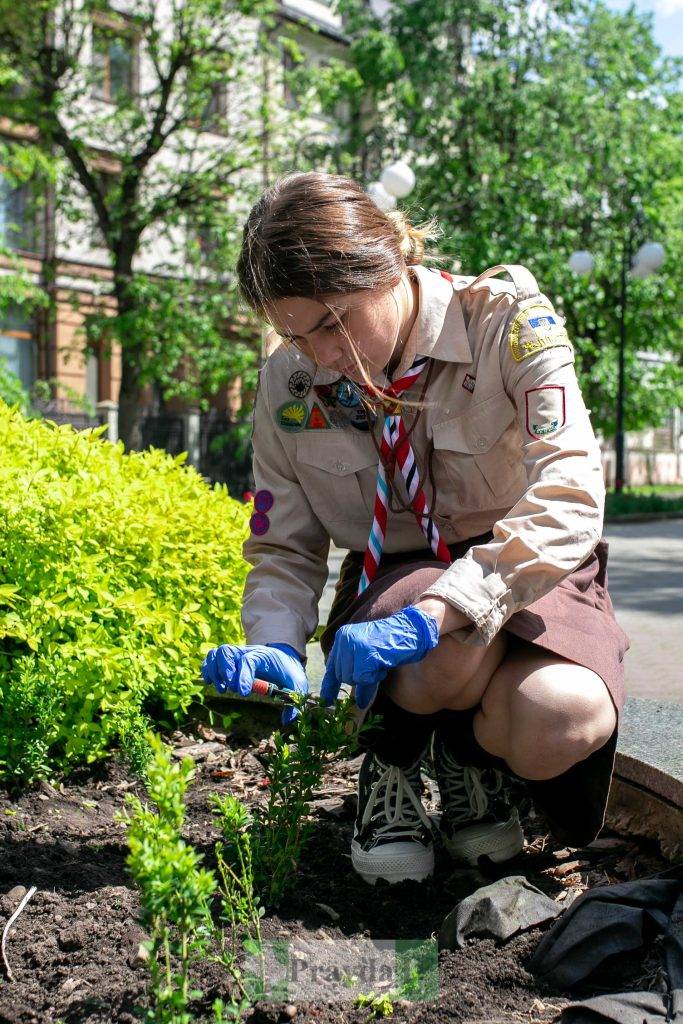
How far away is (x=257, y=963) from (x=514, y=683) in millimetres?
695

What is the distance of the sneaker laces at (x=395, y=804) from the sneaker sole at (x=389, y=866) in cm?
5

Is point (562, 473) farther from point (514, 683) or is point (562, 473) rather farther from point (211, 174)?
point (211, 174)

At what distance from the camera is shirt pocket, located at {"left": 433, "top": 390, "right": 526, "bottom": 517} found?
2443 mm

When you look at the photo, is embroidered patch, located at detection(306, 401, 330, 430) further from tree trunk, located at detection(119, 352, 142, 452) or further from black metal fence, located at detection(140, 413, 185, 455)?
black metal fence, located at detection(140, 413, 185, 455)

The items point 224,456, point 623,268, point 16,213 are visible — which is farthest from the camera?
point 16,213

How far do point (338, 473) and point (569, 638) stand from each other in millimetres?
664

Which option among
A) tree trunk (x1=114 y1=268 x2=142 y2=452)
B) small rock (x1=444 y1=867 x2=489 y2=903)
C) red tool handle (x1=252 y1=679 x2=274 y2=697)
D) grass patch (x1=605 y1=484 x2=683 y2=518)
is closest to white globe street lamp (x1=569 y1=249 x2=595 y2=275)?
grass patch (x1=605 y1=484 x2=683 y2=518)

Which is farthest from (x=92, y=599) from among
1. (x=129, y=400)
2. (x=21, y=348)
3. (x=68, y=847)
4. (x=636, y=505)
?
(x=21, y=348)

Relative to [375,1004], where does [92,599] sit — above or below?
above

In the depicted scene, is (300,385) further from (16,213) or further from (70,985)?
(16,213)

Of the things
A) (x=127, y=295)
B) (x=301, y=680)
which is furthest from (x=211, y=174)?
(x=301, y=680)

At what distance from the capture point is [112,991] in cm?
179

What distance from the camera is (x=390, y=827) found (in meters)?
2.40

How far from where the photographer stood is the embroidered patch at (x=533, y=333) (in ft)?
7.52
